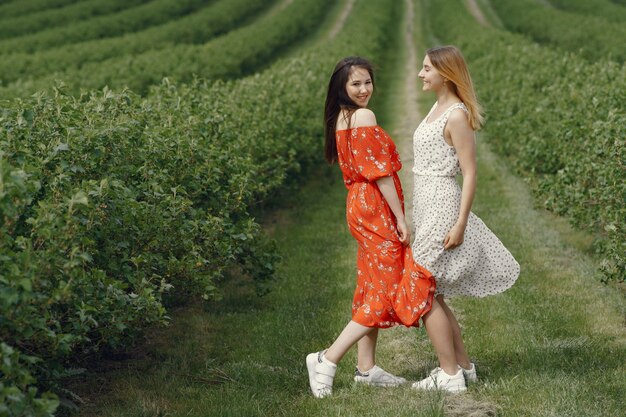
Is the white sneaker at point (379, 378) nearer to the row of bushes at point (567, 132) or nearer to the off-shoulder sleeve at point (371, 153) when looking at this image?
the off-shoulder sleeve at point (371, 153)

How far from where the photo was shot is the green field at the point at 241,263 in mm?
4426

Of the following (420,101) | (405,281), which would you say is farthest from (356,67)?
(420,101)

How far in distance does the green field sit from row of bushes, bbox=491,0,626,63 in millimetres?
13409

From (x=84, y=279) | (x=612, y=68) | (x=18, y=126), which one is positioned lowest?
(x=612, y=68)

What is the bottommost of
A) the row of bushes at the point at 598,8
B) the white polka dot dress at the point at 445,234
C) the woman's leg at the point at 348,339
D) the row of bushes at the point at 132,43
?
the row of bushes at the point at 598,8

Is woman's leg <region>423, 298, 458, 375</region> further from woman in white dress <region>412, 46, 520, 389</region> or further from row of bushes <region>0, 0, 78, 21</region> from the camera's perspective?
row of bushes <region>0, 0, 78, 21</region>

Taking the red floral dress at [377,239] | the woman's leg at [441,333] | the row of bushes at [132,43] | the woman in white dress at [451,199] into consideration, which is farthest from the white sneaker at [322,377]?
the row of bushes at [132,43]

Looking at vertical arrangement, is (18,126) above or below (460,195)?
above

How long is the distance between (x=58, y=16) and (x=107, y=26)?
9.51 ft

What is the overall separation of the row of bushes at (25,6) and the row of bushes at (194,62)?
36.8ft

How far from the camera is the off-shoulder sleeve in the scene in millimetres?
4965

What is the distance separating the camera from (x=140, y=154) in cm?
593

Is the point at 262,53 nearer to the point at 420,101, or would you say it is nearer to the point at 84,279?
the point at 420,101

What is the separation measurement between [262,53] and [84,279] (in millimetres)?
27884
